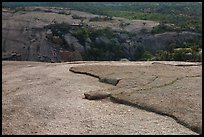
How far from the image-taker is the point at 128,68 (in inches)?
581

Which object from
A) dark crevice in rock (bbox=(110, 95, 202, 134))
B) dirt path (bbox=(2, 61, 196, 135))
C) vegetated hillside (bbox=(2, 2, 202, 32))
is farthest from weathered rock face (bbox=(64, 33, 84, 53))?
dark crevice in rock (bbox=(110, 95, 202, 134))

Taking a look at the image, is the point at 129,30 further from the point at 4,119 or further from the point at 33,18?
the point at 4,119

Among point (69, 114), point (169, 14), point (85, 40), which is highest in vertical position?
point (69, 114)

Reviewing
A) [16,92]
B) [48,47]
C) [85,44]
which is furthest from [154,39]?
[16,92]

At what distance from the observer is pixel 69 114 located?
9727 millimetres

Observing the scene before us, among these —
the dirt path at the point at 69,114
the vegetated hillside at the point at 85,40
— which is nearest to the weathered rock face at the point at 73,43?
the vegetated hillside at the point at 85,40

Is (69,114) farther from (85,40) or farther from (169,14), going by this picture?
(169,14)

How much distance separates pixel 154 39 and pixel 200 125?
99.8ft

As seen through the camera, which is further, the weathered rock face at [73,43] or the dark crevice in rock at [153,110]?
the weathered rock face at [73,43]

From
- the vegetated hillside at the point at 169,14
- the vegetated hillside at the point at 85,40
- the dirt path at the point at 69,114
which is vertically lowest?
the vegetated hillside at the point at 169,14

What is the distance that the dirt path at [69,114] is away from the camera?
877 centimetres

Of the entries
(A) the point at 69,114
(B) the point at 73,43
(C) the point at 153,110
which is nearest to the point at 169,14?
(B) the point at 73,43

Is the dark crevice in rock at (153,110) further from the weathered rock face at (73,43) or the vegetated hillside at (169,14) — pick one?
the vegetated hillside at (169,14)

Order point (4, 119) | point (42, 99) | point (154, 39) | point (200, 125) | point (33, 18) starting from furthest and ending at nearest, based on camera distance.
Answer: point (33, 18), point (154, 39), point (42, 99), point (4, 119), point (200, 125)
